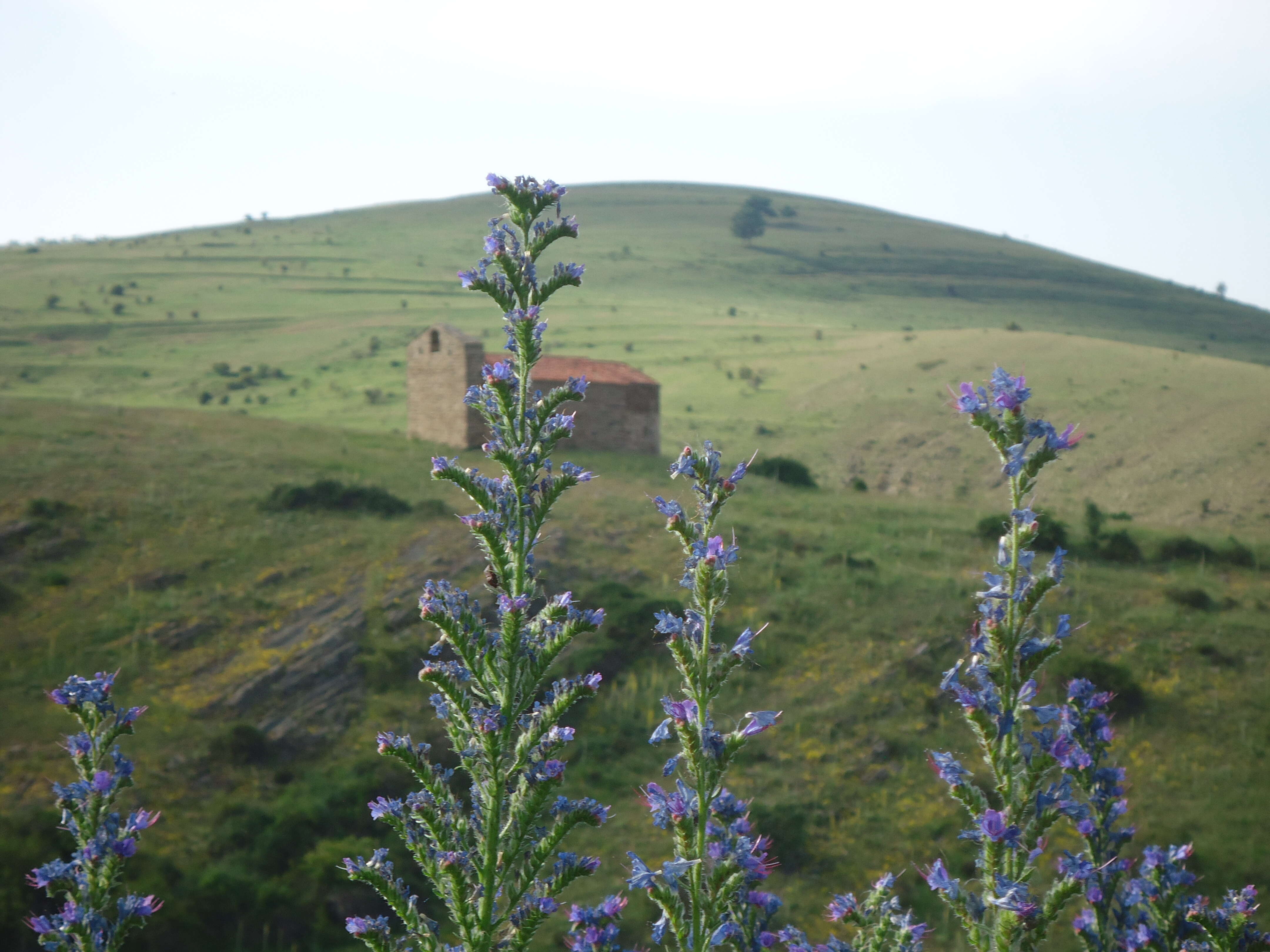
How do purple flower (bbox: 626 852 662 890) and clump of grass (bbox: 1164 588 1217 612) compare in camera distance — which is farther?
clump of grass (bbox: 1164 588 1217 612)

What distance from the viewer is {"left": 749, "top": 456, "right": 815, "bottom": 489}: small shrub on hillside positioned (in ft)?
145

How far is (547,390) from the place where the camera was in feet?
144

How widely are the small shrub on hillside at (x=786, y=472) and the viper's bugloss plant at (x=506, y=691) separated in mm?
38797

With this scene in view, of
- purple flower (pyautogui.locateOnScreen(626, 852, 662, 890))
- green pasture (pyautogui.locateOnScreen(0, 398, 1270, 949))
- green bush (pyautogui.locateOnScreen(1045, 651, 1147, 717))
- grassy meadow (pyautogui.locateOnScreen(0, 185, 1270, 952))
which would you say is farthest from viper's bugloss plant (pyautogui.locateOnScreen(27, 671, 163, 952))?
green bush (pyautogui.locateOnScreen(1045, 651, 1147, 717))

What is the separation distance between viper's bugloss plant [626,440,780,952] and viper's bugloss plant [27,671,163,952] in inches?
90.4

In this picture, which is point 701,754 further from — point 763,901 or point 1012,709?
point 1012,709

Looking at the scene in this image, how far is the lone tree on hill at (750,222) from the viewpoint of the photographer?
149 m

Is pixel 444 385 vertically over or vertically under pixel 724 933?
under

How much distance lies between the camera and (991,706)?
14.1 feet

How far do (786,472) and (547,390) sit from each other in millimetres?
10706

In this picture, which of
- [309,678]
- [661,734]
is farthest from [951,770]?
[309,678]

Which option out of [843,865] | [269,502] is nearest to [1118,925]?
[843,865]

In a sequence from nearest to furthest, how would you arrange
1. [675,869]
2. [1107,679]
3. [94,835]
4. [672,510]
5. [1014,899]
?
[1014,899]
[675,869]
[672,510]
[94,835]
[1107,679]

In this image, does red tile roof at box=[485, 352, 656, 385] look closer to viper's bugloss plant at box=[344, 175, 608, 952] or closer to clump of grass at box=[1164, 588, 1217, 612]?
clump of grass at box=[1164, 588, 1217, 612]
